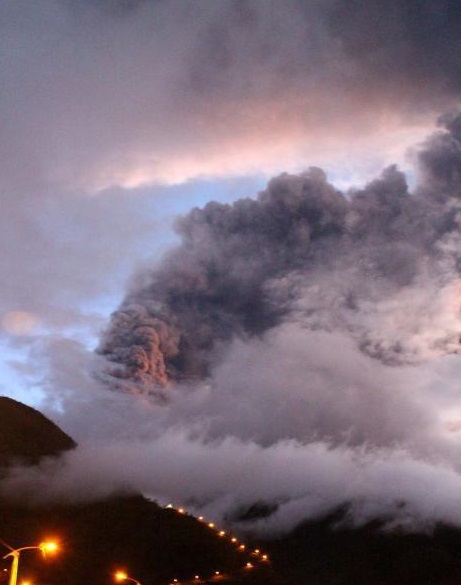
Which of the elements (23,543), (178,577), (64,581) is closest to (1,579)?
(64,581)

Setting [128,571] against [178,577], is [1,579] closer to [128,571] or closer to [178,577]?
[128,571]

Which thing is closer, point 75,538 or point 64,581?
point 64,581

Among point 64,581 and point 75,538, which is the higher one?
point 75,538

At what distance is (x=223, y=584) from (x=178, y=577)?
12936 millimetres

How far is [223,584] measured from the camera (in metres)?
194

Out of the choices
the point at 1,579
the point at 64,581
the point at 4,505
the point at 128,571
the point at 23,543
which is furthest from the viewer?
the point at 4,505

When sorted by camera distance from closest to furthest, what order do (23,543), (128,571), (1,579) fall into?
(1,579) < (23,543) < (128,571)

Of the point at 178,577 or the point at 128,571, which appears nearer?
the point at 128,571

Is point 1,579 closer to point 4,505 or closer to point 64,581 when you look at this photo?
point 64,581

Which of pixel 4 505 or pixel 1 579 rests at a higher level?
pixel 4 505

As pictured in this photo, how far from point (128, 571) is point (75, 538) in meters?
20.2

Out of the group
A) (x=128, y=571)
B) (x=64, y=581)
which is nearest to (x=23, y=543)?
(x=64, y=581)

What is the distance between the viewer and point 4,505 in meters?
190

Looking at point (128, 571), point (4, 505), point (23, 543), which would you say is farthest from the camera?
point (4, 505)
